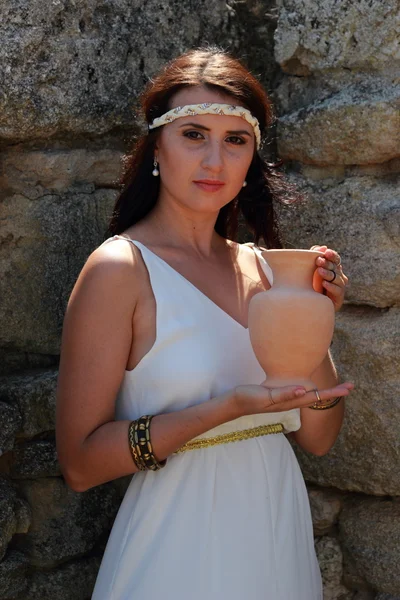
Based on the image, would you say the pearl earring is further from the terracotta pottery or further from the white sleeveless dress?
the terracotta pottery

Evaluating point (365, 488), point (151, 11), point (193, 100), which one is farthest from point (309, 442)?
point (151, 11)

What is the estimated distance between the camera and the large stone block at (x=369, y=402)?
286 centimetres

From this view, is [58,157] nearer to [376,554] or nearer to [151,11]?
[151,11]

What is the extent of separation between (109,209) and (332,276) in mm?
841

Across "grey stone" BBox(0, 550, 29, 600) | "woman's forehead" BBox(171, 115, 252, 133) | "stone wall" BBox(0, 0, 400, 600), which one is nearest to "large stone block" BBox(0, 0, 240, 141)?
"stone wall" BBox(0, 0, 400, 600)

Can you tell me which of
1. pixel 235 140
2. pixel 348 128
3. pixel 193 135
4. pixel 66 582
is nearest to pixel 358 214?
pixel 348 128

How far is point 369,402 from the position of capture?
290cm

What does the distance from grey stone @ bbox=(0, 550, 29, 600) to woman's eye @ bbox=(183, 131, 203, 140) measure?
4.09 ft

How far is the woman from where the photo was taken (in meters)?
2.37

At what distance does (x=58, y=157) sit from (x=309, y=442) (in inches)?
42.0

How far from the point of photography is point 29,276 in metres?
A: 2.88

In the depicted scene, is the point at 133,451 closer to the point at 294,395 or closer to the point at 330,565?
the point at 294,395

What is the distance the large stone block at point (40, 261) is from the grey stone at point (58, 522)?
40 centimetres

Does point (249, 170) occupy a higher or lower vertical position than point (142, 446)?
higher
